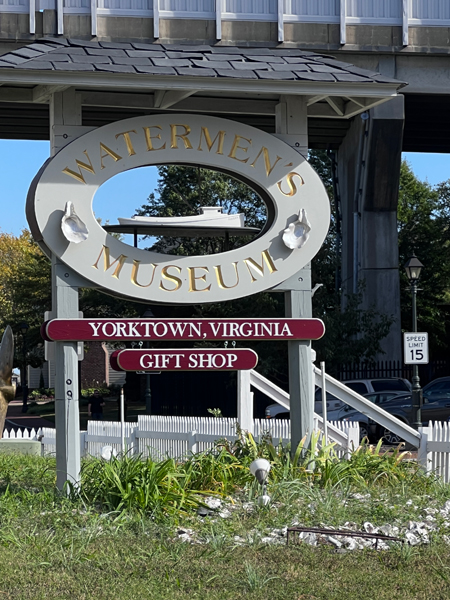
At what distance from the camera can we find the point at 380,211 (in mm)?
28609

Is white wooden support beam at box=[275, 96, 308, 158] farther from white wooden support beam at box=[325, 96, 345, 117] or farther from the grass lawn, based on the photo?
the grass lawn

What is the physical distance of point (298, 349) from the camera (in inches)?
398

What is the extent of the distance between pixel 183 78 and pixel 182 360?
10.2 feet

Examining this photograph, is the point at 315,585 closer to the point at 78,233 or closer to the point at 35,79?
the point at 78,233

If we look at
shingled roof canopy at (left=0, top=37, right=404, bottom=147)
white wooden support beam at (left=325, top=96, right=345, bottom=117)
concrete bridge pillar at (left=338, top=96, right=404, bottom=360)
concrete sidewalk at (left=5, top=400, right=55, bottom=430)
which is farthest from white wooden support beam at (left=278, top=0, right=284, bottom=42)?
concrete sidewalk at (left=5, top=400, right=55, bottom=430)

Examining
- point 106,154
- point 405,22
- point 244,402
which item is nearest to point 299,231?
point 106,154

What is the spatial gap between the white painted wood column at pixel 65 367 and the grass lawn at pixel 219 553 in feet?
1.23

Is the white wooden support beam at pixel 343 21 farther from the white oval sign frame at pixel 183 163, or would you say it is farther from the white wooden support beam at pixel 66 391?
the white wooden support beam at pixel 66 391

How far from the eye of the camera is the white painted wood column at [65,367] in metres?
9.31

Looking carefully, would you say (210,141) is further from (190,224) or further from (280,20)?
(280,20)

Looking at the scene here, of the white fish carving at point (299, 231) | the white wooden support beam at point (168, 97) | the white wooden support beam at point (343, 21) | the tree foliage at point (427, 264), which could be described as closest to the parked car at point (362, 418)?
the white wooden support beam at point (343, 21)

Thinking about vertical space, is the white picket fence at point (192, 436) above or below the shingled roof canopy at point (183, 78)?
below

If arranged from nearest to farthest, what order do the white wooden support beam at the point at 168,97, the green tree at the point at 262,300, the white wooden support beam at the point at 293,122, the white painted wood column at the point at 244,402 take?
the white wooden support beam at the point at 168,97
the white wooden support beam at the point at 293,122
the white painted wood column at the point at 244,402
the green tree at the point at 262,300

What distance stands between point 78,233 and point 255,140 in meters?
2.38
